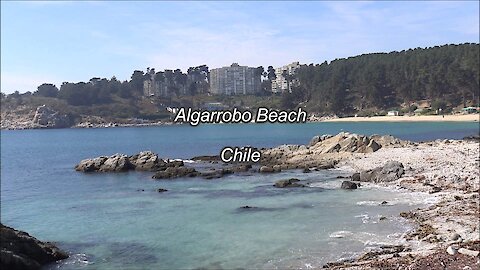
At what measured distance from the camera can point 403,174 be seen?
37938mm

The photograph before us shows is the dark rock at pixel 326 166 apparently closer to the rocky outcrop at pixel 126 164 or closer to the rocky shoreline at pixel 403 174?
the rocky shoreline at pixel 403 174

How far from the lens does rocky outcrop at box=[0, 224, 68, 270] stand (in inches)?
725

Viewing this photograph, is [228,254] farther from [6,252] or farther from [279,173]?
[279,173]

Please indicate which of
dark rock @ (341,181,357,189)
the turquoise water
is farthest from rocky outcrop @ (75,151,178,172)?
dark rock @ (341,181,357,189)

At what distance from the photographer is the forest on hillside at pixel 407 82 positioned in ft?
484

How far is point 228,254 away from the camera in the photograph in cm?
2048

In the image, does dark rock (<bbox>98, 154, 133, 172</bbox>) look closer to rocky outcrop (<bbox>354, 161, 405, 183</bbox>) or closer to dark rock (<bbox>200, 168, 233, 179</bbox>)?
dark rock (<bbox>200, 168, 233, 179</bbox>)

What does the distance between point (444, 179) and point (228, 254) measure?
65.0 ft

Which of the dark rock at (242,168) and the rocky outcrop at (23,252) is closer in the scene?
the rocky outcrop at (23,252)

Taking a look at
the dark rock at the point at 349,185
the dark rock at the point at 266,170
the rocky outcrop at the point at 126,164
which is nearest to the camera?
the dark rock at the point at 349,185

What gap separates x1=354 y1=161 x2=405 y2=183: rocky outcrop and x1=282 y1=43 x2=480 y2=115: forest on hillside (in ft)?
388

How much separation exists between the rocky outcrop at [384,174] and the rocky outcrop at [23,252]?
79.3 feet

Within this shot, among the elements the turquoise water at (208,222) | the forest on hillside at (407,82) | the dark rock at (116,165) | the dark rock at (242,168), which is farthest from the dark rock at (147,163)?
the forest on hillside at (407,82)

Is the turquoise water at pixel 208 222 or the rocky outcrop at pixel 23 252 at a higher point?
the rocky outcrop at pixel 23 252
